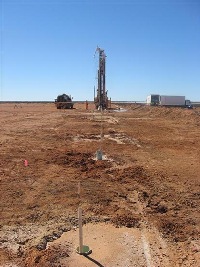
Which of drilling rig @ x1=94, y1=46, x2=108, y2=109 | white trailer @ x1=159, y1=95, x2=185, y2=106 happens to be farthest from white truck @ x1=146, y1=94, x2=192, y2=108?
drilling rig @ x1=94, y1=46, x2=108, y2=109

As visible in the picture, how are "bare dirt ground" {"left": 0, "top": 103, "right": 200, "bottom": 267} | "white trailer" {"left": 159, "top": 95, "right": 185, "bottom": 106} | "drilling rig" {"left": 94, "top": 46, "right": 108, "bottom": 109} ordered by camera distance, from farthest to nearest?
"white trailer" {"left": 159, "top": 95, "right": 185, "bottom": 106} < "drilling rig" {"left": 94, "top": 46, "right": 108, "bottom": 109} < "bare dirt ground" {"left": 0, "top": 103, "right": 200, "bottom": 267}

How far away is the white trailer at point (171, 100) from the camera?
78125 millimetres

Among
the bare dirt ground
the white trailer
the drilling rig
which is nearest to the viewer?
the bare dirt ground

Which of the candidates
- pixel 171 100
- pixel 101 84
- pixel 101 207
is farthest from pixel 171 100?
pixel 101 207

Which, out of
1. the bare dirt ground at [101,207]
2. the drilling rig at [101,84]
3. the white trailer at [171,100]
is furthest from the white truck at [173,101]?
the bare dirt ground at [101,207]

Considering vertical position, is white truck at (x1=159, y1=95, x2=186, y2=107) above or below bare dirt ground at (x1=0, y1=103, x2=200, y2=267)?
above

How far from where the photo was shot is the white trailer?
7812 cm

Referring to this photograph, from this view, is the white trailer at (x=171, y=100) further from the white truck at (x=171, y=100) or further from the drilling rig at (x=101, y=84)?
the drilling rig at (x=101, y=84)

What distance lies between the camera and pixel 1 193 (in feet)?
29.1

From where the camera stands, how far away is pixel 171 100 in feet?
257

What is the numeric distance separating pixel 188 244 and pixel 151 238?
0.66 metres

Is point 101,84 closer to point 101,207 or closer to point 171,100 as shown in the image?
point 171,100

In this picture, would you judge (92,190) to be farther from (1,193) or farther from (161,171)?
(161,171)

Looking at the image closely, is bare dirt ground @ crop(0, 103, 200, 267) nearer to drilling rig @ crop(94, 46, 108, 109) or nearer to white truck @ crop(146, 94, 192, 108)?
drilling rig @ crop(94, 46, 108, 109)
